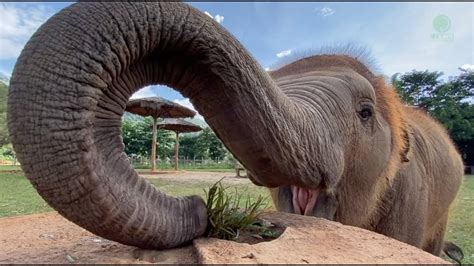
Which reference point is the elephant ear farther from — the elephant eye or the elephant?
the elephant

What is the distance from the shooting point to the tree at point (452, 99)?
31.3 m

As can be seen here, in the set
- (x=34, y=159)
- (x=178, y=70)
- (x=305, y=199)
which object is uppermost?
(x=178, y=70)

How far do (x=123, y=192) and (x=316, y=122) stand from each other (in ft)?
3.53

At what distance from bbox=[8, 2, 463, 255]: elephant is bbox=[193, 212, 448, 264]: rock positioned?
21 centimetres

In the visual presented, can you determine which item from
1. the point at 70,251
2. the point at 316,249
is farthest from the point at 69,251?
the point at 316,249

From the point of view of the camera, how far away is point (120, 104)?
143cm

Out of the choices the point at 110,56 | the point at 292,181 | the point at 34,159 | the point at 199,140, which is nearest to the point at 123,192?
the point at 34,159

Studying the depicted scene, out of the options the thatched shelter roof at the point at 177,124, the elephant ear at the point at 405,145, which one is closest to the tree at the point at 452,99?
the thatched shelter roof at the point at 177,124

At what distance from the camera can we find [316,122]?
6.77 feet

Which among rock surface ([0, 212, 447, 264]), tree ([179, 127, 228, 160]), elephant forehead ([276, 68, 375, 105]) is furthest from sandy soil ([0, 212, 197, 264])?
tree ([179, 127, 228, 160])

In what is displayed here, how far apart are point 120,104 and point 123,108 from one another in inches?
1.3

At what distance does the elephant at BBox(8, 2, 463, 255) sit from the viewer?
1.19m

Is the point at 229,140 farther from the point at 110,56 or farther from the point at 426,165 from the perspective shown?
the point at 426,165

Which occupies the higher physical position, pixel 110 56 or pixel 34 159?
pixel 110 56
